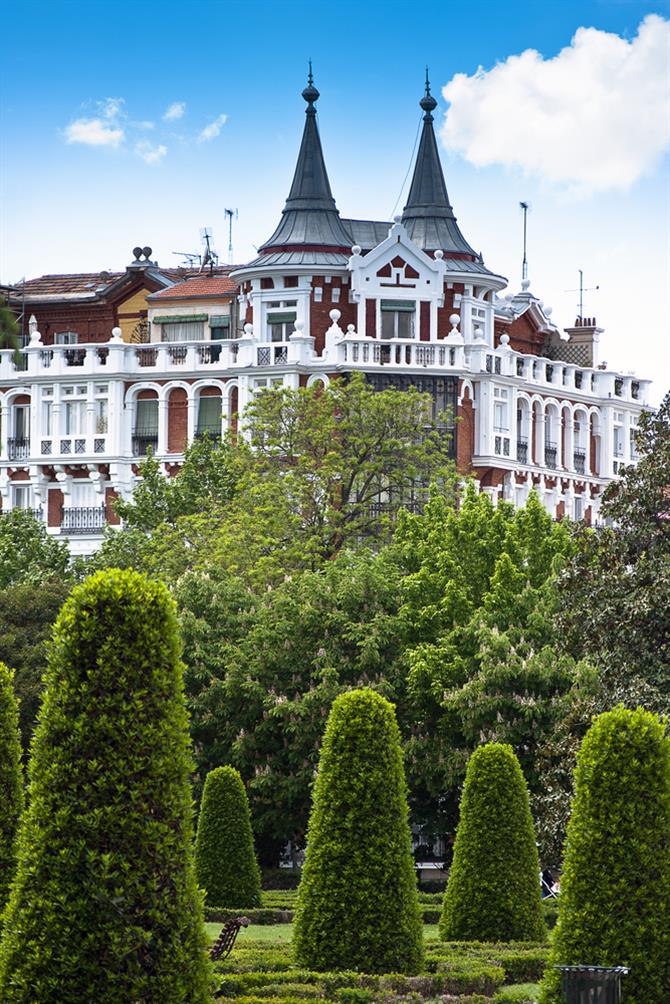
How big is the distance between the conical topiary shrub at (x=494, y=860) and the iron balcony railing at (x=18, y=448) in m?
70.7

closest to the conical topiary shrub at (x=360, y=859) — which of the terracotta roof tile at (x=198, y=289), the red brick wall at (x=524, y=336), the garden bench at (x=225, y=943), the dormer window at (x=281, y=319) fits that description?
the garden bench at (x=225, y=943)

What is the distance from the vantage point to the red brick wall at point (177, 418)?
97312 millimetres

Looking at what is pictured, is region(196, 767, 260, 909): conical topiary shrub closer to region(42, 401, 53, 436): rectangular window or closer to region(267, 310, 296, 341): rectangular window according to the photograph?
region(267, 310, 296, 341): rectangular window

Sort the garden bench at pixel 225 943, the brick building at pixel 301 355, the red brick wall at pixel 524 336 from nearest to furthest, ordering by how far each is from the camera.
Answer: the garden bench at pixel 225 943 < the brick building at pixel 301 355 < the red brick wall at pixel 524 336

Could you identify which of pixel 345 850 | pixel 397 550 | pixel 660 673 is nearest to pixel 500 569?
pixel 397 550

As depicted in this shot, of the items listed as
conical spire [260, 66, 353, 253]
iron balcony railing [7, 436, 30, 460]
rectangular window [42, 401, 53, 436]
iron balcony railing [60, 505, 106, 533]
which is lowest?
iron balcony railing [60, 505, 106, 533]

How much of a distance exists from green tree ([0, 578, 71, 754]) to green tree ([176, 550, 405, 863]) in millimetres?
7091

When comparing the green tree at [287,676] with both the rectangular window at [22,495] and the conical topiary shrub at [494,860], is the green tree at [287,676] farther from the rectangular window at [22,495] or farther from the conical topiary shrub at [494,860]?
the rectangular window at [22,495]

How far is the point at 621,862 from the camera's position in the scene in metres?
21.4

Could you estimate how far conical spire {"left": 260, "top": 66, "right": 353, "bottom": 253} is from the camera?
9544 centimetres

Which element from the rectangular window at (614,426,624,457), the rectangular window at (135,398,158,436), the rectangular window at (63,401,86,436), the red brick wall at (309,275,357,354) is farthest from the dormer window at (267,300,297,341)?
the rectangular window at (614,426,624,457)

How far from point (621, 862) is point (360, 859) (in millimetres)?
4213

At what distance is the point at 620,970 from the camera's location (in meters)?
19.4

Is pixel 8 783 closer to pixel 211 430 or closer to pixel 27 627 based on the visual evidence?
pixel 27 627
